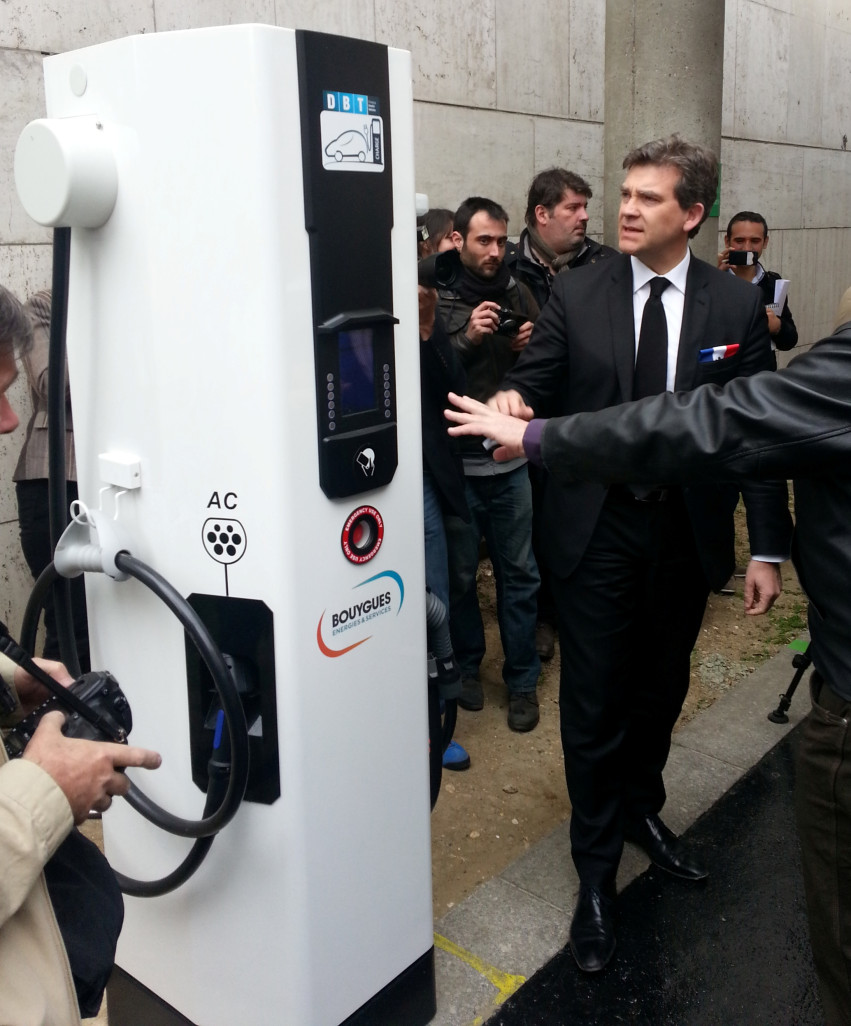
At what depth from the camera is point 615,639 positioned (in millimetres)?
2828

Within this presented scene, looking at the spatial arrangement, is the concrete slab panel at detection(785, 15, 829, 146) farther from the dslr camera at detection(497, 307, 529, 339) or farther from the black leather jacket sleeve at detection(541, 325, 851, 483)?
the black leather jacket sleeve at detection(541, 325, 851, 483)

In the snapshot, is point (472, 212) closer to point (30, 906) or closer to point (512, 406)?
point (512, 406)

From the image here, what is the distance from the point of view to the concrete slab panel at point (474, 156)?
5.04m

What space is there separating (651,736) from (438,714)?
817 millimetres

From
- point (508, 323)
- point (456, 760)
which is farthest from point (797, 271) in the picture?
point (456, 760)

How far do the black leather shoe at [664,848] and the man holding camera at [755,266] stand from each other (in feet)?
9.62

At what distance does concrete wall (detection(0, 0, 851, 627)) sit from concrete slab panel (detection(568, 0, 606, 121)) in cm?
1

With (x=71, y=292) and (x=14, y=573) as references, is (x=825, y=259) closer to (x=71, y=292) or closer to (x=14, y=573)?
(x=14, y=573)

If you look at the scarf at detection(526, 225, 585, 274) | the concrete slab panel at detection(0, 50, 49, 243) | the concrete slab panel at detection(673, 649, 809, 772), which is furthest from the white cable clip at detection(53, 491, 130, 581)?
the scarf at detection(526, 225, 585, 274)

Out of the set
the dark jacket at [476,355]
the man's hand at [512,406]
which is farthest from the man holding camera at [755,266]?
the man's hand at [512,406]

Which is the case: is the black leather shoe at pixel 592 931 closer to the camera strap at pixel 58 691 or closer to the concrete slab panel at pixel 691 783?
the concrete slab panel at pixel 691 783

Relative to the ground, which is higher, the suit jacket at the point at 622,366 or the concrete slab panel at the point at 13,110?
the concrete slab panel at the point at 13,110

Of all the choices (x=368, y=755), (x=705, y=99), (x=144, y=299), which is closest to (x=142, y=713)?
(x=368, y=755)

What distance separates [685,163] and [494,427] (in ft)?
3.46
